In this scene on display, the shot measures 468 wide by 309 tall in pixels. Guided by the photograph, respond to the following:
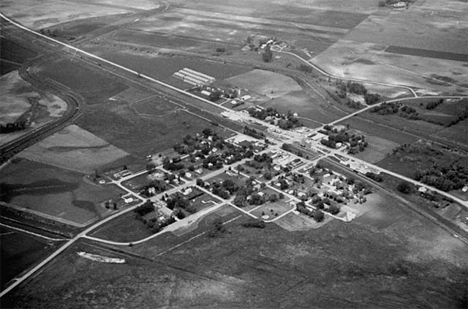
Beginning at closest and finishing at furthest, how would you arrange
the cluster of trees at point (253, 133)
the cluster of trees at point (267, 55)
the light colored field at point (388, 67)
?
the cluster of trees at point (253, 133) → the light colored field at point (388, 67) → the cluster of trees at point (267, 55)

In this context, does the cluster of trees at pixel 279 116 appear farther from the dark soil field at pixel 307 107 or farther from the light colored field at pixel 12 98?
the light colored field at pixel 12 98

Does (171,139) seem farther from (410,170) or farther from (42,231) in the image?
(410,170)

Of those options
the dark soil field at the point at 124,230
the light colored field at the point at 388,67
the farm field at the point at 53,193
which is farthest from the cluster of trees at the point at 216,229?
the light colored field at the point at 388,67

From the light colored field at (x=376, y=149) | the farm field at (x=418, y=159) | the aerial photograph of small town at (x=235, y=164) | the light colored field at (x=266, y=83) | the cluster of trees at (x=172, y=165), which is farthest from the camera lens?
the light colored field at (x=266, y=83)

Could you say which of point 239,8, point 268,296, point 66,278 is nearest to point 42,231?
point 66,278

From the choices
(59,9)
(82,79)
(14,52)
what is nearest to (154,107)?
(82,79)
